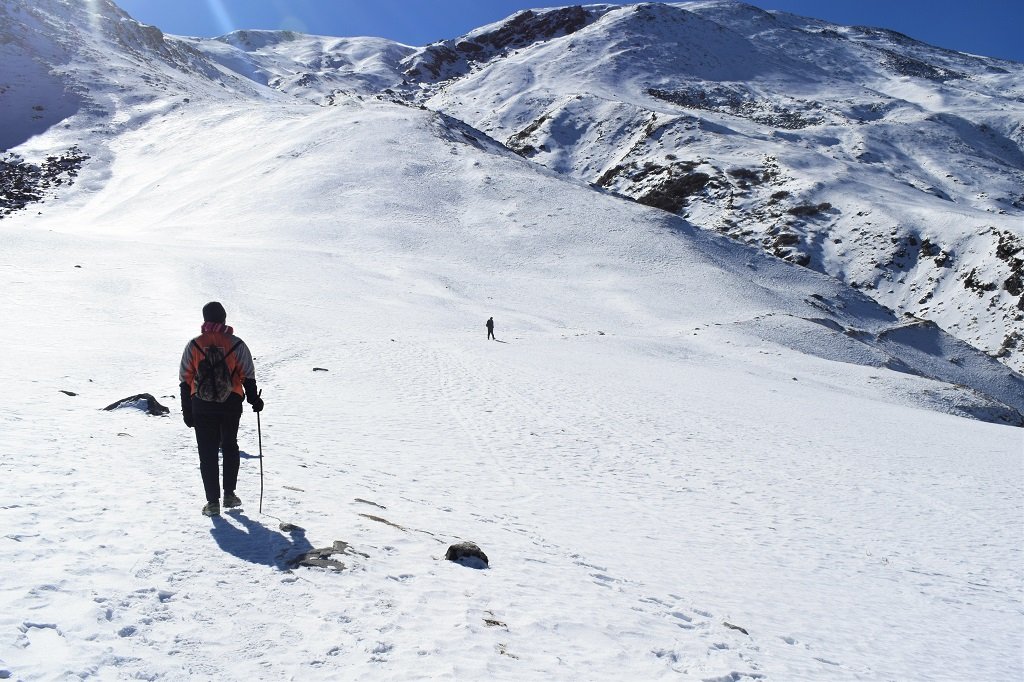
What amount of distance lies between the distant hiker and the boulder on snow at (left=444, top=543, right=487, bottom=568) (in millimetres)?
2730

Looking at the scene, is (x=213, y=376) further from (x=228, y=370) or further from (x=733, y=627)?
(x=733, y=627)

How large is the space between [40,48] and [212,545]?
157793mm

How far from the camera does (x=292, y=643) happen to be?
542 cm

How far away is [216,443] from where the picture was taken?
26.3 ft

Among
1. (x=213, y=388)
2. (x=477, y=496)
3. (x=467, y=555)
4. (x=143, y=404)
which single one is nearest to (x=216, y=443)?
(x=213, y=388)

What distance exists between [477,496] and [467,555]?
141 inches

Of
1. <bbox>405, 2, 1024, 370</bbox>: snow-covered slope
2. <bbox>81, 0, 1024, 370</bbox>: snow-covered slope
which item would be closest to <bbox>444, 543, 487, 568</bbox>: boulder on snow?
<bbox>81, 0, 1024, 370</bbox>: snow-covered slope

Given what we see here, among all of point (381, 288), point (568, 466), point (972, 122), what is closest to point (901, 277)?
point (381, 288)

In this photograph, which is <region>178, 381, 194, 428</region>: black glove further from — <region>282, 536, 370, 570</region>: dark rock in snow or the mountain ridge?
the mountain ridge

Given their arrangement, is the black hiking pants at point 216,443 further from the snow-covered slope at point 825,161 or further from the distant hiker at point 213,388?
the snow-covered slope at point 825,161

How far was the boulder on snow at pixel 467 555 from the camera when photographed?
7645mm

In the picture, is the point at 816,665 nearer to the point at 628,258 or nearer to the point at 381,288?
the point at 381,288

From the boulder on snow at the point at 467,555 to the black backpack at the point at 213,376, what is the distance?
325 cm

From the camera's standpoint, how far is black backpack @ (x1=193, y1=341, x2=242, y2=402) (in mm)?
7777
